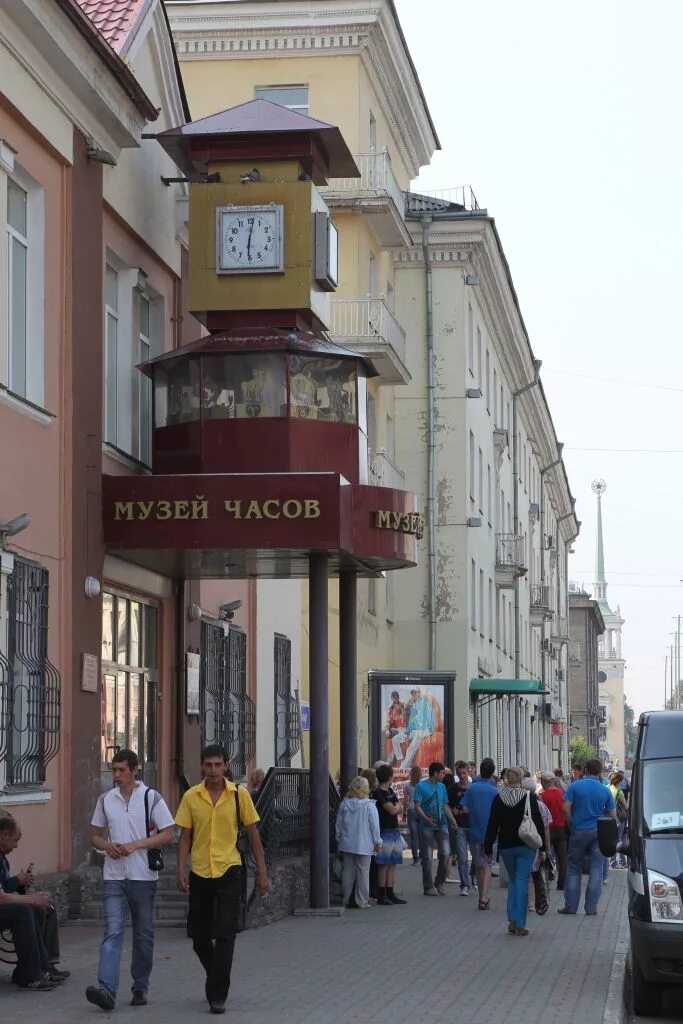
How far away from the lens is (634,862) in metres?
12.9

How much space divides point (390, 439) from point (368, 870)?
822 inches

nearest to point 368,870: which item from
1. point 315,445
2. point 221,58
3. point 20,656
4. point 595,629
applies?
point 315,445

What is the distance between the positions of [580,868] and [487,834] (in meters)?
2.62

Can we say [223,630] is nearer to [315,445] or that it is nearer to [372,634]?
[315,445]

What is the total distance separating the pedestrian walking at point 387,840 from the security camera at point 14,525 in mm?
7388

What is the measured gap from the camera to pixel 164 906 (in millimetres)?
17625

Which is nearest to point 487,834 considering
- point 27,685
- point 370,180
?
point 27,685

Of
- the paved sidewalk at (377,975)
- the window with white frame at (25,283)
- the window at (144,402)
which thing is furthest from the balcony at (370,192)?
the paved sidewalk at (377,975)

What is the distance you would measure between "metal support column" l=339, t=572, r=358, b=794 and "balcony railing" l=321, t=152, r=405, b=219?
589 inches

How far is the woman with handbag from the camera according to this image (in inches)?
682

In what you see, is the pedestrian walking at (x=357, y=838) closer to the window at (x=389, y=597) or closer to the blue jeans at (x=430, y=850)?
the blue jeans at (x=430, y=850)

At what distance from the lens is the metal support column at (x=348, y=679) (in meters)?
22.5

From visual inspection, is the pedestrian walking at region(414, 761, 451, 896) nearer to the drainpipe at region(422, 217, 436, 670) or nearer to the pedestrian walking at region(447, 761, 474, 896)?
the pedestrian walking at region(447, 761, 474, 896)

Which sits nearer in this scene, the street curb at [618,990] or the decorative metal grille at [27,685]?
the street curb at [618,990]
